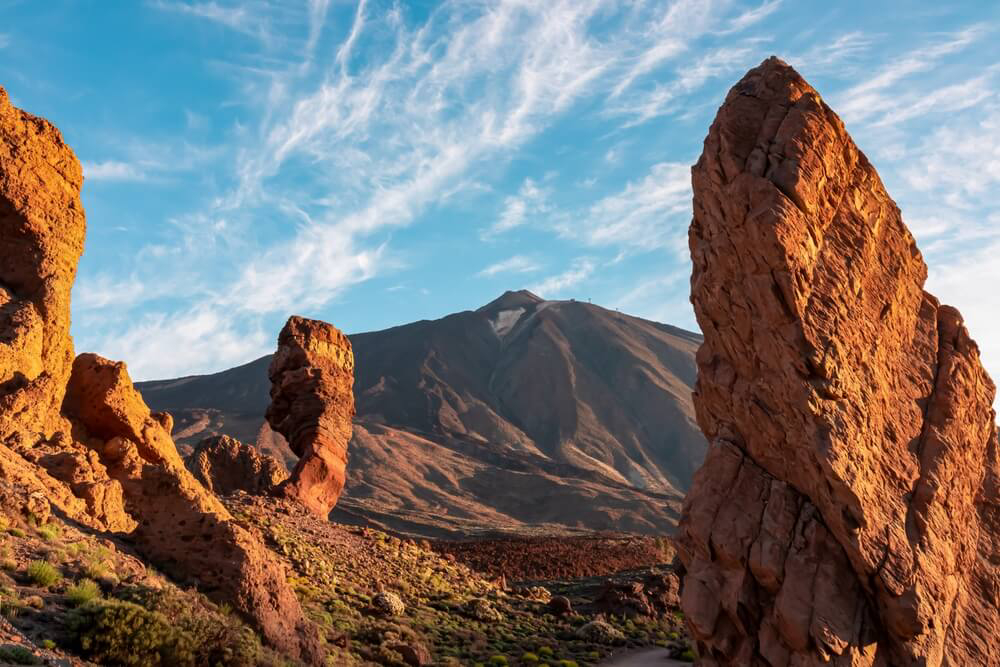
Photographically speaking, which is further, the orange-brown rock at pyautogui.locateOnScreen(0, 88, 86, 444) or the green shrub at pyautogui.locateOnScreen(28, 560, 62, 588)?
the orange-brown rock at pyautogui.locateOnScreen(0, 88, 86, 444)

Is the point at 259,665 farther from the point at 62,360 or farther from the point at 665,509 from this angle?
the point at 665,509

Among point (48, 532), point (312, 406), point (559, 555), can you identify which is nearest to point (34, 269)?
point (48, 532)

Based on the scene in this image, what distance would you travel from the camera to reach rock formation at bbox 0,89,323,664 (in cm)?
1586

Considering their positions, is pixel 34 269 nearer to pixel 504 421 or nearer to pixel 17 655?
pixel 17 655

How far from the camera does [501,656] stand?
24750 mm

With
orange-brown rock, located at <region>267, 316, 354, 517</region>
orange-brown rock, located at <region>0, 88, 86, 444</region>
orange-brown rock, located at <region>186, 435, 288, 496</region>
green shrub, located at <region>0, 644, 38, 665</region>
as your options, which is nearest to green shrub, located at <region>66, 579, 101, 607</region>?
green shrub, located at <region>0, 644, 38, 665</region>

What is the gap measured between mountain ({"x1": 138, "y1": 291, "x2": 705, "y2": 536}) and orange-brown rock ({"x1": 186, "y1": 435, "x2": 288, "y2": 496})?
3799 cm

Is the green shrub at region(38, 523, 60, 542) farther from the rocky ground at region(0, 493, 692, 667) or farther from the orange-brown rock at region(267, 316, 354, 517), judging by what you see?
the orange-brown rock at region(267, 316, 354, 517)

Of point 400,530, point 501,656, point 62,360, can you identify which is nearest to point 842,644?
point 501,656

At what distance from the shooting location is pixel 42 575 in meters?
12.8

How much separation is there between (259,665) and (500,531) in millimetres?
66908

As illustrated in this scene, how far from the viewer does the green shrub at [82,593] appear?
1253 centimetres

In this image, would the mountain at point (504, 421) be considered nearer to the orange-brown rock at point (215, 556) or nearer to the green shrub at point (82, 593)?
the orange-brown rock at point (215, 556)

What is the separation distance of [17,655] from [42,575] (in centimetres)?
362
